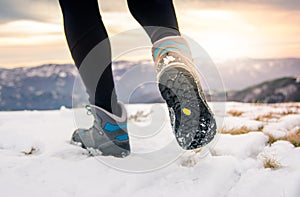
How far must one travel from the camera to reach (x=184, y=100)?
43.2 inches

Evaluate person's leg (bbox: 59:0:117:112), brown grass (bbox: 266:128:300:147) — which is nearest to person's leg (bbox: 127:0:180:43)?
person's leg (bbox: 59:0:117:112)

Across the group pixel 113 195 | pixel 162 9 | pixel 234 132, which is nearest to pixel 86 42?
pixel 162 9

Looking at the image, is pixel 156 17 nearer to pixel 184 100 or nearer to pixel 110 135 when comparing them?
pixel 184 100

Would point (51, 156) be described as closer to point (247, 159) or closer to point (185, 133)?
point (185, 133)

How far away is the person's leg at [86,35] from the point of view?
4.17ft

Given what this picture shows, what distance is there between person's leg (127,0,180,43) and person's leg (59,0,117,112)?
0.15m

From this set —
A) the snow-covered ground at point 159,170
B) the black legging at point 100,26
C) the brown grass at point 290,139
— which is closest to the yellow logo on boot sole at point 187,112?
the snow-covered ground at point 159,170

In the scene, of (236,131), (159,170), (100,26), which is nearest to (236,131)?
(236,131)

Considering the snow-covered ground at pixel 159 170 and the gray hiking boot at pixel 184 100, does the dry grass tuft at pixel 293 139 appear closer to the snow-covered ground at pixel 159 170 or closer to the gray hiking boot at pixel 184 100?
the snow-covered ground at pixel 159 170

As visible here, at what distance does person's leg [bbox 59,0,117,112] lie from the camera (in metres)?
1.27

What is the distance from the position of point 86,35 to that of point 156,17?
273 millimetres

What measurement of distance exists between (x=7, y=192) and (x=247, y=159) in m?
0.82

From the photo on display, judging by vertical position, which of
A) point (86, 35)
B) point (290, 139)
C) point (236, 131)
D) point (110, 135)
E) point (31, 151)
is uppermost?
point (86, 35)

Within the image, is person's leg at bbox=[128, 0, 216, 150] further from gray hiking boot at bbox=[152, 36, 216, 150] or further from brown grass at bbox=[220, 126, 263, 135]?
brown grass at bbox=[220, 126, 263, 135]
